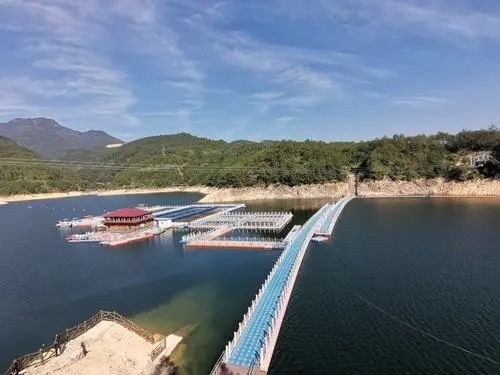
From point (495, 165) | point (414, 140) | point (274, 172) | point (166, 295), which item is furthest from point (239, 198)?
point (166, 295)

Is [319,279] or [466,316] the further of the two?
[319,279]

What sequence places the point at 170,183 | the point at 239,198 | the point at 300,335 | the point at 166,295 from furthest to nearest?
the point at 170,183
the point at 239,198
the point at 166,295
the point at 300,335

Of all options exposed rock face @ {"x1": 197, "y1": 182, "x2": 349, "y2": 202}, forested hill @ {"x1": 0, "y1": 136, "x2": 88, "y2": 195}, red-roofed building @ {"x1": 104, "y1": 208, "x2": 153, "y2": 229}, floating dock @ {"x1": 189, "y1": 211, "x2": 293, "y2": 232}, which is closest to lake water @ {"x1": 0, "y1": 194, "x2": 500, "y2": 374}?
red-roofed building @ {"x1": 104, "y1": 208, "x2": 153, "y2": 229}

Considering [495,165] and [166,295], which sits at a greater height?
[495,165]

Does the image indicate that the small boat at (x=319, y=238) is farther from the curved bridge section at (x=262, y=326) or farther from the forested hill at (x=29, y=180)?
the forested hill at (x=29, y=180)

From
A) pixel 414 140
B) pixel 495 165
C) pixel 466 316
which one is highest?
pixel 414 140

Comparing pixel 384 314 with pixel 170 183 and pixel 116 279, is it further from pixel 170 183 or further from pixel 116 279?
pixel 170 183

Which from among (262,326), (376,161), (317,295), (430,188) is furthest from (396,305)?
Answer: (376,161)
